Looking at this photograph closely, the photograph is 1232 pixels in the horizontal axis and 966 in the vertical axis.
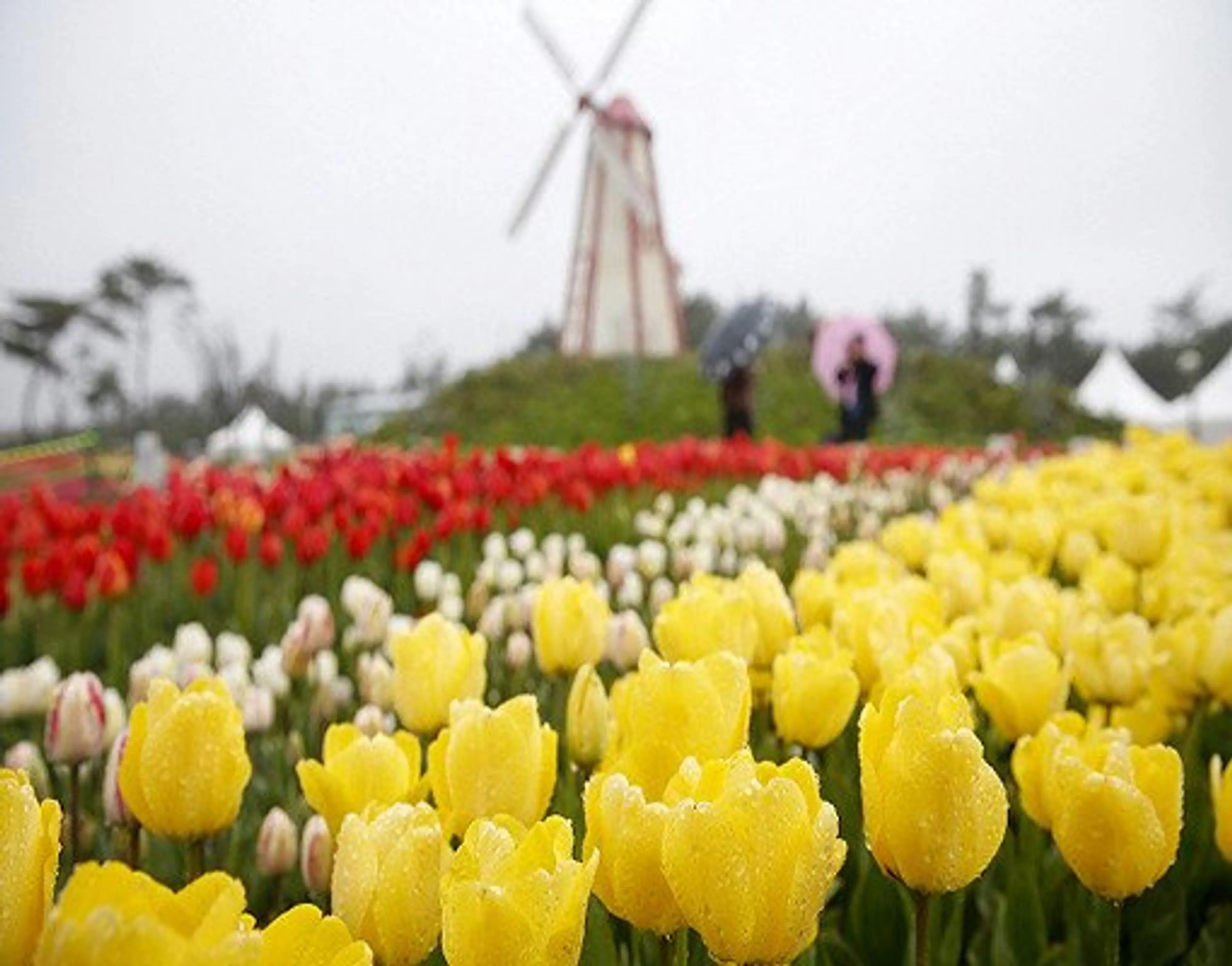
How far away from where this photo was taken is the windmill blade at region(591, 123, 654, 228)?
934 inches

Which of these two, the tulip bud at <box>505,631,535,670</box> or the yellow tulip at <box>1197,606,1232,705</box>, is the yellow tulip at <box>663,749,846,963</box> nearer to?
the yellow tulip at <box>1197,606,1232,705</box>

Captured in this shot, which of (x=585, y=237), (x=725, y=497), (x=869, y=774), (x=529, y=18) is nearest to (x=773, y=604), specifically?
(x=869, y=774)

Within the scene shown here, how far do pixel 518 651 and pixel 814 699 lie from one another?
3.84 feet

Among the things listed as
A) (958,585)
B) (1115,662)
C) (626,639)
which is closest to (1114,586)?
(958,585)

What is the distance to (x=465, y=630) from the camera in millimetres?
1537

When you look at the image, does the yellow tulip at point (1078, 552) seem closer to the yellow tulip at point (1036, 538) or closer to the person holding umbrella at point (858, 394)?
the yellow tulip at point (1036, 538)

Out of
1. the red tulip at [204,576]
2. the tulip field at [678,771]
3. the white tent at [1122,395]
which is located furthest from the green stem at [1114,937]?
the white tent at [1122,395]

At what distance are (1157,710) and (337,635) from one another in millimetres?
2609

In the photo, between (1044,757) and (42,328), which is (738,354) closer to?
(1044,757)

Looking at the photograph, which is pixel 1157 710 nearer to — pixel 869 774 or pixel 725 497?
pixel 869 774

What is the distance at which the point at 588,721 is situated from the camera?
1368 mm

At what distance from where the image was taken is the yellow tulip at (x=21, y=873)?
2.27 ft

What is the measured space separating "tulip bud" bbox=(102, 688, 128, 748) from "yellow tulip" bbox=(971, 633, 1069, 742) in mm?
1225

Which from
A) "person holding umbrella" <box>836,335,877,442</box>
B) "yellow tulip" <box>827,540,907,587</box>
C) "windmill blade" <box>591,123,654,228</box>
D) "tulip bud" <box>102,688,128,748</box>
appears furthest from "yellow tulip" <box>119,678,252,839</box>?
"windmill blade" <box>591,123,654,228</box>
